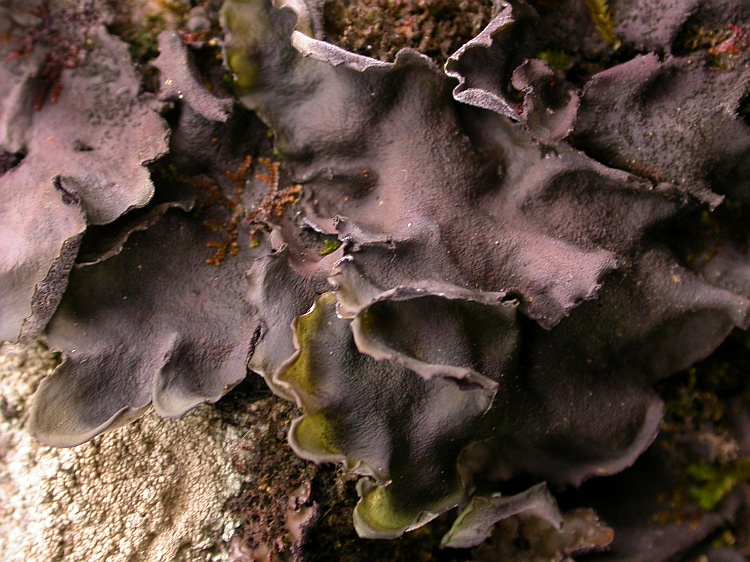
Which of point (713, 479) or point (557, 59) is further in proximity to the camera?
point (713, 479)

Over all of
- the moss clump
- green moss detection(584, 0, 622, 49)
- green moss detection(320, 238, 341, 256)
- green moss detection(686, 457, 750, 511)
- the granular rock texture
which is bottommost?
the granular rock texture

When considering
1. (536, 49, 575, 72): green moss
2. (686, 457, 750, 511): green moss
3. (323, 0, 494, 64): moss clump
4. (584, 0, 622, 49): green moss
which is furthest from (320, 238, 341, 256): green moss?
(686, 457, 750, 511): green moss

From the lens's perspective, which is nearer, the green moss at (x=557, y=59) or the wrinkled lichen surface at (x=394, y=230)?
the wrinkled lichen surface at (x=394, y=230)

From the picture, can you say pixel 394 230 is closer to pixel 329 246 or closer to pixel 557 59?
pixel 329 246

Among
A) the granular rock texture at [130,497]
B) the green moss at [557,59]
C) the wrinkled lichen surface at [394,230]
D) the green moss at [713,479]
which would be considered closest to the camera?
the wrinkled lichen surface at [394,230]

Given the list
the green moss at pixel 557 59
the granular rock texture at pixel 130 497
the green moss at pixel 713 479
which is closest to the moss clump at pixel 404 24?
the green moss at pixel 557 59

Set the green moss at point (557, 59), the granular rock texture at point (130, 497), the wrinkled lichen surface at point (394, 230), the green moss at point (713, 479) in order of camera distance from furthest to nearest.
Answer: the green moss at point (713, 479)
the green moss at point (557, 59)
the granular rock texture at point (130, 497)
the wrinkled lichen surface at point (394, 230)

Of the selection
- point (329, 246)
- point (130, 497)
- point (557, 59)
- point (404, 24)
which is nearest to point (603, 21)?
point (557, 59)

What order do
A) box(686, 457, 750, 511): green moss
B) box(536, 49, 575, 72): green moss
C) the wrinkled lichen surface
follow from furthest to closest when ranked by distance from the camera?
box(686, 457, 750, 511): green moss < box(536, 49, 575, 72): green moss < the wrinkled lichen surface

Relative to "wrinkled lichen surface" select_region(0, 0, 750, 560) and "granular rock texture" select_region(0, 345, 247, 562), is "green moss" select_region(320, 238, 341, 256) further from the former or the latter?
"granular rock texture" select_region(0, 345, 247, 562)

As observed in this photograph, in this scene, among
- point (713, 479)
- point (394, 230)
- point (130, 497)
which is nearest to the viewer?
point (394, 230)

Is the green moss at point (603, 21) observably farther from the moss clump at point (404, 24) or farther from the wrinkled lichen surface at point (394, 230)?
the moss clump at point (404, 24)

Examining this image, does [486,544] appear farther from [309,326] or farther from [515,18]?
[515,18]
